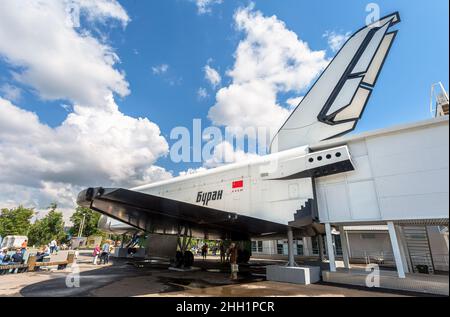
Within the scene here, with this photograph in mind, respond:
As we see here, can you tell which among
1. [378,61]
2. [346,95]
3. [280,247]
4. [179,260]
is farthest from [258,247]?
[378,61]

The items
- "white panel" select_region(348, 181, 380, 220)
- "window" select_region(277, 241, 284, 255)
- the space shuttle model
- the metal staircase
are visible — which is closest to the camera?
"white panel" select_region(348, 181, 380, 220)

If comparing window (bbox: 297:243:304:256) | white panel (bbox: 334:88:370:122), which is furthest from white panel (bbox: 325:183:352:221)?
window (bbox: 297:243:304:256)

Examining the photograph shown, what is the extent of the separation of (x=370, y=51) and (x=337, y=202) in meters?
9.27

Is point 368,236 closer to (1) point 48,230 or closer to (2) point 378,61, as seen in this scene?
(2) point 378,61

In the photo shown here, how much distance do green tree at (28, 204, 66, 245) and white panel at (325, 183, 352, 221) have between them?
6027 centimetres

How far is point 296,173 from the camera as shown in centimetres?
1130

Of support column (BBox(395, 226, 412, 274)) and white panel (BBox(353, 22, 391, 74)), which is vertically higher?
white panel (BBox(353, 22, 391, 74))

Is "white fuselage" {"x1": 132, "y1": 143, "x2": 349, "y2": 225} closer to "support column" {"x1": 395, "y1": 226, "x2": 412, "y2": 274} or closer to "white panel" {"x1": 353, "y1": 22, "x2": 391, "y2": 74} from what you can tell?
"support column" {"x1": 395, "y1": 226, "x2": 412, "y2": 274}

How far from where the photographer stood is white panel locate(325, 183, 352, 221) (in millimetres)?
10242

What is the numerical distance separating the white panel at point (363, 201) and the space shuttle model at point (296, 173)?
5 centimetres

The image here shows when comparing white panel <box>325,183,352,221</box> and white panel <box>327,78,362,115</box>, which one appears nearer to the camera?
white panel <box>325,183,352,221</box>

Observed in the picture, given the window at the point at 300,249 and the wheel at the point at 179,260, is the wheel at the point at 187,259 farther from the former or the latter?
the window at the point at 300,249

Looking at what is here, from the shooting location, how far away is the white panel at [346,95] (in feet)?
42.7
